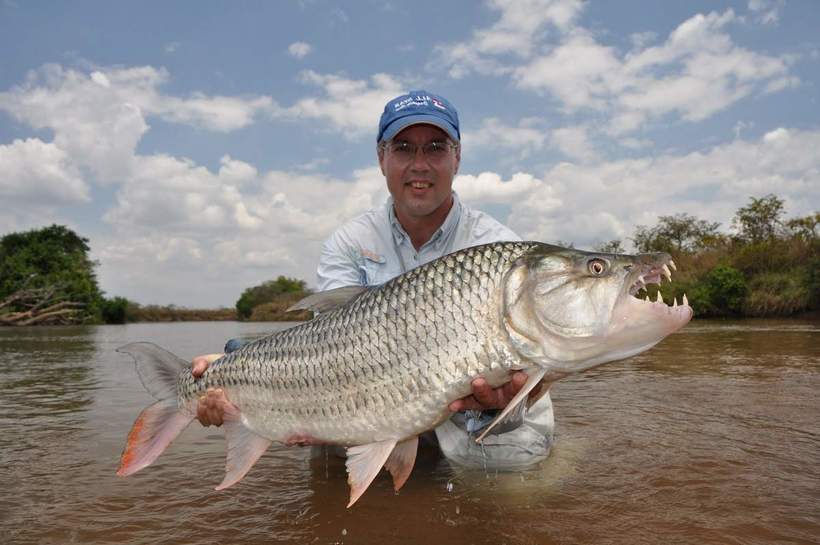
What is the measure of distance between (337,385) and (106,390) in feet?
20.4

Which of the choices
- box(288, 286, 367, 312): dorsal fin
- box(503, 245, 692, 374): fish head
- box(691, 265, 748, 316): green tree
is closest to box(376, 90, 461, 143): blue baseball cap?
box(288, 286, 367, 312): dorsal fin

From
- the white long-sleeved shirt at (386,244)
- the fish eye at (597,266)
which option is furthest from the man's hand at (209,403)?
the fish eye at (597,266)

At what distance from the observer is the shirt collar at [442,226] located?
448cm

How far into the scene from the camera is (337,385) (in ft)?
10.0

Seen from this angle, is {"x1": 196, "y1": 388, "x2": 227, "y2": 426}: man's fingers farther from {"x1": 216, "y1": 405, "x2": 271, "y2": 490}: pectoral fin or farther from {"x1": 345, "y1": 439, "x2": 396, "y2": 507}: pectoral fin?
{"x1": 345, "y1": 439, "x2": 396, "y2": 507}: pectoral fin

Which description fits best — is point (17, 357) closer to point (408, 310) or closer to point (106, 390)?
point (106, 390)

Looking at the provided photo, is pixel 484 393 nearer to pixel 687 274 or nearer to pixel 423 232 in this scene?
pixel 423 232

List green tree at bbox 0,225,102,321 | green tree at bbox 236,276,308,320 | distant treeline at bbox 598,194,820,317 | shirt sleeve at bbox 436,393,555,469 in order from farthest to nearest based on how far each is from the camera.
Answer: green tree at bbox 236,276,308,320, green tree at bbox 0,225,102,321, distant treeline at bbox 598,194,820,317, shirt sleeve at bbox 436,393,555,469

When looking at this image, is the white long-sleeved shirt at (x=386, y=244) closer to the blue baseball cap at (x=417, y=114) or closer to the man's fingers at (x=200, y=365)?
the blue baseball cap at (x=417, y=114)

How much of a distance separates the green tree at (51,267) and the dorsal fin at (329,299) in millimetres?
41462

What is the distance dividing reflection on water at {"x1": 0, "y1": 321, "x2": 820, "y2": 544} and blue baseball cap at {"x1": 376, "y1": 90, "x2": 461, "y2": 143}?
7.99 ft

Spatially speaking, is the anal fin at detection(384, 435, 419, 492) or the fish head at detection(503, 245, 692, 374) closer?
the fish head at detection(503, 245, 692, 374)

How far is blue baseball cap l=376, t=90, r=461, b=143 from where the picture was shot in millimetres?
4156

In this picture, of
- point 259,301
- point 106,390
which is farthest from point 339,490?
point 259,301
